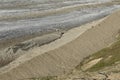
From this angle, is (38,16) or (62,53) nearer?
(62,53)

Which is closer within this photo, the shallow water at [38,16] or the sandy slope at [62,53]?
the sandy slope at [62,53]

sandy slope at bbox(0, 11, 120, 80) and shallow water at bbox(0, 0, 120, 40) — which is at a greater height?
sandy slope at bbox(0, 11, 120, 80)

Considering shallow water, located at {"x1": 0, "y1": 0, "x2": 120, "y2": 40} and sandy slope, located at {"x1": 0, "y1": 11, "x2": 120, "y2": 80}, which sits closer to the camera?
sandy slope, located at {"x1": 0, "y1": 11, "x2": 120, "y2": 80}

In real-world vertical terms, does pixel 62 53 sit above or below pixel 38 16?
above

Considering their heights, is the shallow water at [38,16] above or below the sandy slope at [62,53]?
below

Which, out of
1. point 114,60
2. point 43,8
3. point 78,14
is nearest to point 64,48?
point 114,60

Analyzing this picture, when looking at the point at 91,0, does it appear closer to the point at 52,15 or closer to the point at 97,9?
the point at 97,9
